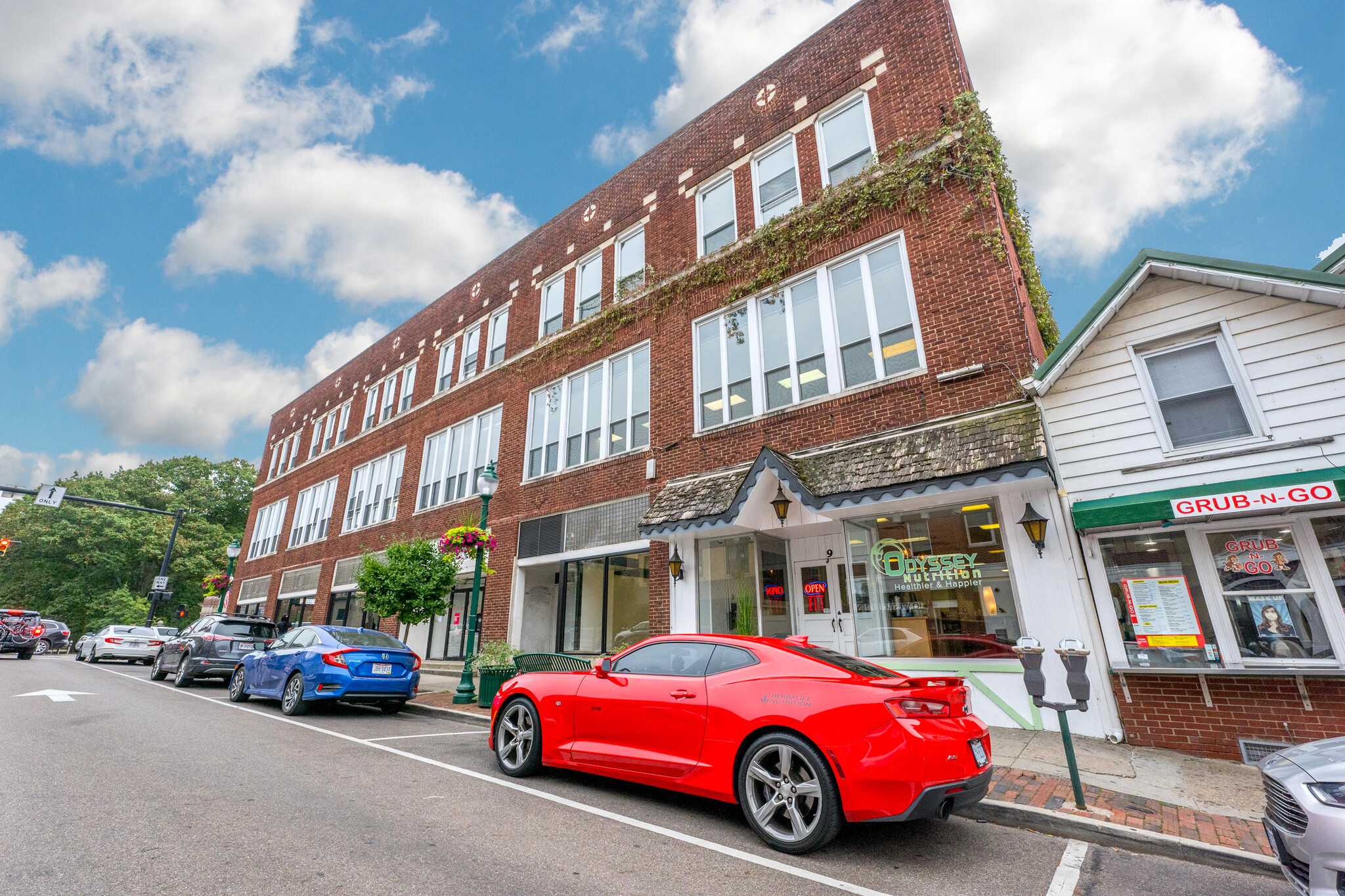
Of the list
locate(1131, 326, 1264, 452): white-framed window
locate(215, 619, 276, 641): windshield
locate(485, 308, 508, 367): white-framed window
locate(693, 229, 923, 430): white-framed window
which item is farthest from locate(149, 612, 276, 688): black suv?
locate(1131, 326, 1264, 452): white-framed window

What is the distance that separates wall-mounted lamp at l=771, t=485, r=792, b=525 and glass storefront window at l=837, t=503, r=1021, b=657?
980mm

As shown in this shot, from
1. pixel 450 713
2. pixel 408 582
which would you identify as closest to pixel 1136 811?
pixel 450 713

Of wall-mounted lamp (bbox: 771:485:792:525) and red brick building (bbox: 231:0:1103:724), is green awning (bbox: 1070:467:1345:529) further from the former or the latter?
wall-mounted lamp (bbox: 771:485:792:525)

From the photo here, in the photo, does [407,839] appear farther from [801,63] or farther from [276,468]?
[276,468]

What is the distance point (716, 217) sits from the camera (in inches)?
525

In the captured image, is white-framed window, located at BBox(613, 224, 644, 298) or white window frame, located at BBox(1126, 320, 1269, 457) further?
white-framed window, located at BBox(613, 224, 644, 298)

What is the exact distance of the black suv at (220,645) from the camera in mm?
13109

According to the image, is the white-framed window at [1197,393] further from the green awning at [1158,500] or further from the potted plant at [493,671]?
the potted plant at [493,671]

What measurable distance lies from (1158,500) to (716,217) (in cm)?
984

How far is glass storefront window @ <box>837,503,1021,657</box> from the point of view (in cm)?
788

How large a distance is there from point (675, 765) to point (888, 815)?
5.29ft

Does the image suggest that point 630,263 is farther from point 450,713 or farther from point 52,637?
point 52,637

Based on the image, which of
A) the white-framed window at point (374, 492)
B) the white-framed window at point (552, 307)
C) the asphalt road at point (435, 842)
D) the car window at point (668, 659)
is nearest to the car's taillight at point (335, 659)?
the asphalt road at point (435, 842)

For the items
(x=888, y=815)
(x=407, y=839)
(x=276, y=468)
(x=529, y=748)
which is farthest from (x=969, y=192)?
(x=276, y=468)
